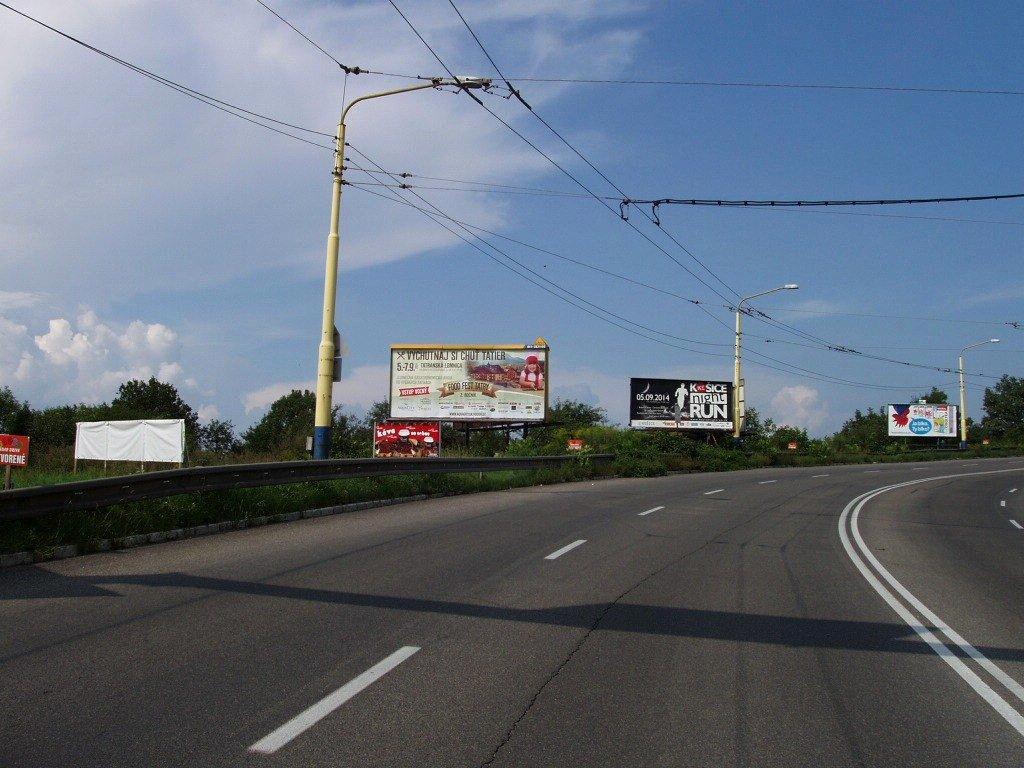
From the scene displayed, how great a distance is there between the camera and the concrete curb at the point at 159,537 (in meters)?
10.2

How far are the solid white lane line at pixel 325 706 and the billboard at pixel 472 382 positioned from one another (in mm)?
40478

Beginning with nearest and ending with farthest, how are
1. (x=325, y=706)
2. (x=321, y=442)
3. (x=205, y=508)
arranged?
(x=325, y=706)
(x=205, y=508)
(x=321, y=442)

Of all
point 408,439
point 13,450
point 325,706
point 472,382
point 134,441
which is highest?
point 472,382

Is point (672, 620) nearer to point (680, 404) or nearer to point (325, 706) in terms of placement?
point (325, 706)

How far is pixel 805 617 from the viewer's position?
8.59m

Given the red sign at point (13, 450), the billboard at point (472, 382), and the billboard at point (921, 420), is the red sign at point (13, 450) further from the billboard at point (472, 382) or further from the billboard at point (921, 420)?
the billboard at point (921, 420)

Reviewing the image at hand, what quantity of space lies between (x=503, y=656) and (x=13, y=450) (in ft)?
37.3

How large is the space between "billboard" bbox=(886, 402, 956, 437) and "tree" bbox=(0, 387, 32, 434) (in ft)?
250

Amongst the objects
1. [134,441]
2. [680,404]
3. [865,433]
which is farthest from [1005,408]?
[134,441]

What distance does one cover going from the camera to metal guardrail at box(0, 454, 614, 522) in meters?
10.8

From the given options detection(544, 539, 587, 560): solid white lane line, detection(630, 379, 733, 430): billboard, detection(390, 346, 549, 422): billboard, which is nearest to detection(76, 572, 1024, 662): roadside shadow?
detection(544, 539, 587, 560): solid white lane line

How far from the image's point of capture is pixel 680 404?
64.3 m

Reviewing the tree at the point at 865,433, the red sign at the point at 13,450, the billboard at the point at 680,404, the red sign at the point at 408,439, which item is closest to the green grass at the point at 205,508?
the red sign at the point at 13,450

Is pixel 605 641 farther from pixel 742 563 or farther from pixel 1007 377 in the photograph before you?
pixel 1007 377
